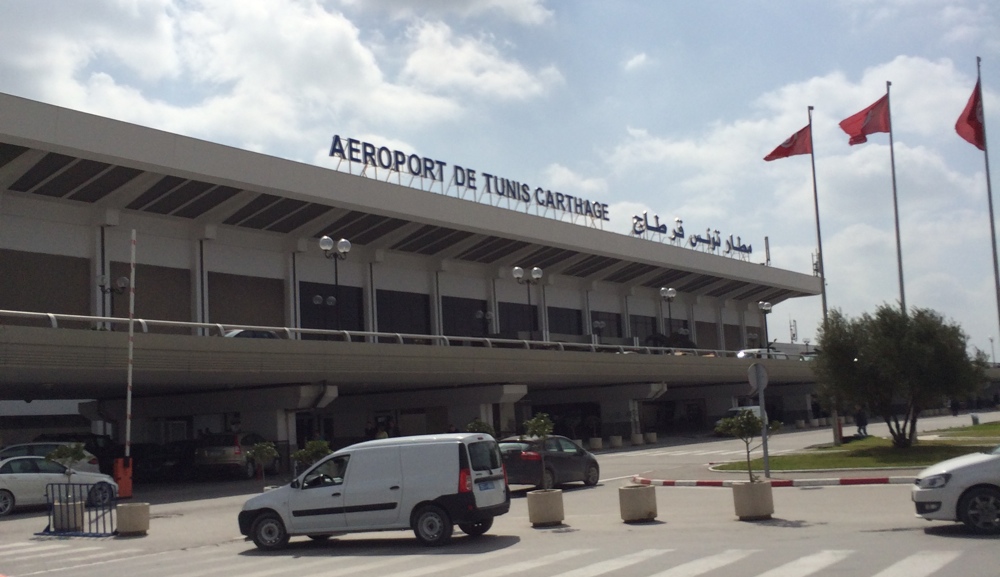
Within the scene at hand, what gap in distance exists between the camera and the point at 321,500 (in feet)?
53.4

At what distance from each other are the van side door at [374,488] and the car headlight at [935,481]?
7666mm

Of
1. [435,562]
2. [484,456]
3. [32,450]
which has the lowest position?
[435,562]

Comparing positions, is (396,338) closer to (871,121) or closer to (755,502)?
(871,121)

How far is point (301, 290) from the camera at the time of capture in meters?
45.8

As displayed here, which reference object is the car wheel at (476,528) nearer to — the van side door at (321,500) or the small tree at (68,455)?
the van side door at (321,500)

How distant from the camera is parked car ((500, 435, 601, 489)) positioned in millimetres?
24328

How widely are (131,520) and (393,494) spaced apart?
642cm

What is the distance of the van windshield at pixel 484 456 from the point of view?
16.1 metres

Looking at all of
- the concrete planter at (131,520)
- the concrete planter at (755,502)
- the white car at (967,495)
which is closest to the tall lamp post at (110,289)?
the concrete planter at (131,520)

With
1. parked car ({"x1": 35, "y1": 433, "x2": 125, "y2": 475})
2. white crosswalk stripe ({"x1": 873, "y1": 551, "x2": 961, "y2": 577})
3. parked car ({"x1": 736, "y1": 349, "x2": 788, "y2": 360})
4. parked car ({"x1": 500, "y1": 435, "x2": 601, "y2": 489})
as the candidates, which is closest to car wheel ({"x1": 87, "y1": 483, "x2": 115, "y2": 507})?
parked car ({"x1": 500, "y1": 435, "x2": 601, "y2": 489})

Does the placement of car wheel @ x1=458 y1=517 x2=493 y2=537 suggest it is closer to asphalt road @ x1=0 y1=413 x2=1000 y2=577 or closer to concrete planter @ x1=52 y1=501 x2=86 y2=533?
asphalt road @ x1=0 y1=413 x2=1000 y2=577

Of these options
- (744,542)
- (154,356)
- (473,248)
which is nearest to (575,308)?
(473,248)

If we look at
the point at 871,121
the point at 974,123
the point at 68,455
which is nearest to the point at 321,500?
the point at 68,455

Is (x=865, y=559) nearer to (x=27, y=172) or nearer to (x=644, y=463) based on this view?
(x=644, y=463)
